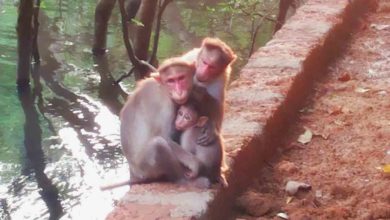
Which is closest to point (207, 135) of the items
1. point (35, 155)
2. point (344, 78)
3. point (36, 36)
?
point (344, 78)

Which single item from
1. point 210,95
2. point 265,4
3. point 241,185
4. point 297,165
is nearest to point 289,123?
point 297,165

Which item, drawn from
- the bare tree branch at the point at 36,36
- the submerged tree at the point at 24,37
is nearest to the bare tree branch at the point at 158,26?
the submerged tree at the point at 24,37

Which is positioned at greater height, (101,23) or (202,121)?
(202,121)

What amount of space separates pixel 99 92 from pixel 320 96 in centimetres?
632

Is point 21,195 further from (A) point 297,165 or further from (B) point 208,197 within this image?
(B) point 208,197

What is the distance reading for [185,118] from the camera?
129 inches

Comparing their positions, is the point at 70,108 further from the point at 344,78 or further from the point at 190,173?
the point at 190,173

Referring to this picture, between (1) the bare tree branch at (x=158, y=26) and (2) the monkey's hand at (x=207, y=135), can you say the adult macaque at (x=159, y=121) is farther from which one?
(1) the bare tree branch at (x=158, y=26)

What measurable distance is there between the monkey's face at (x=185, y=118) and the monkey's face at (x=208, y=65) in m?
0.15

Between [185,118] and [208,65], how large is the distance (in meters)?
0.26

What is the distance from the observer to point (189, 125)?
333 centimetres

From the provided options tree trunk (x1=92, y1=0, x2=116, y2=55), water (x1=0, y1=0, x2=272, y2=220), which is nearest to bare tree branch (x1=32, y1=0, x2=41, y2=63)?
water (x1=0, y1=0, x2=272, y2=220)

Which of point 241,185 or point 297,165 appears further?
point 297,165

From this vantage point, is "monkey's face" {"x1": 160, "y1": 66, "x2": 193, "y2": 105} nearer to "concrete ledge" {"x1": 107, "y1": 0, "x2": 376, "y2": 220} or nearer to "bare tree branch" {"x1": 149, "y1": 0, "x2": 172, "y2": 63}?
"concrete ledge" {"x1": 107, "y1": 0, "x2": 376, "y2": 220}
